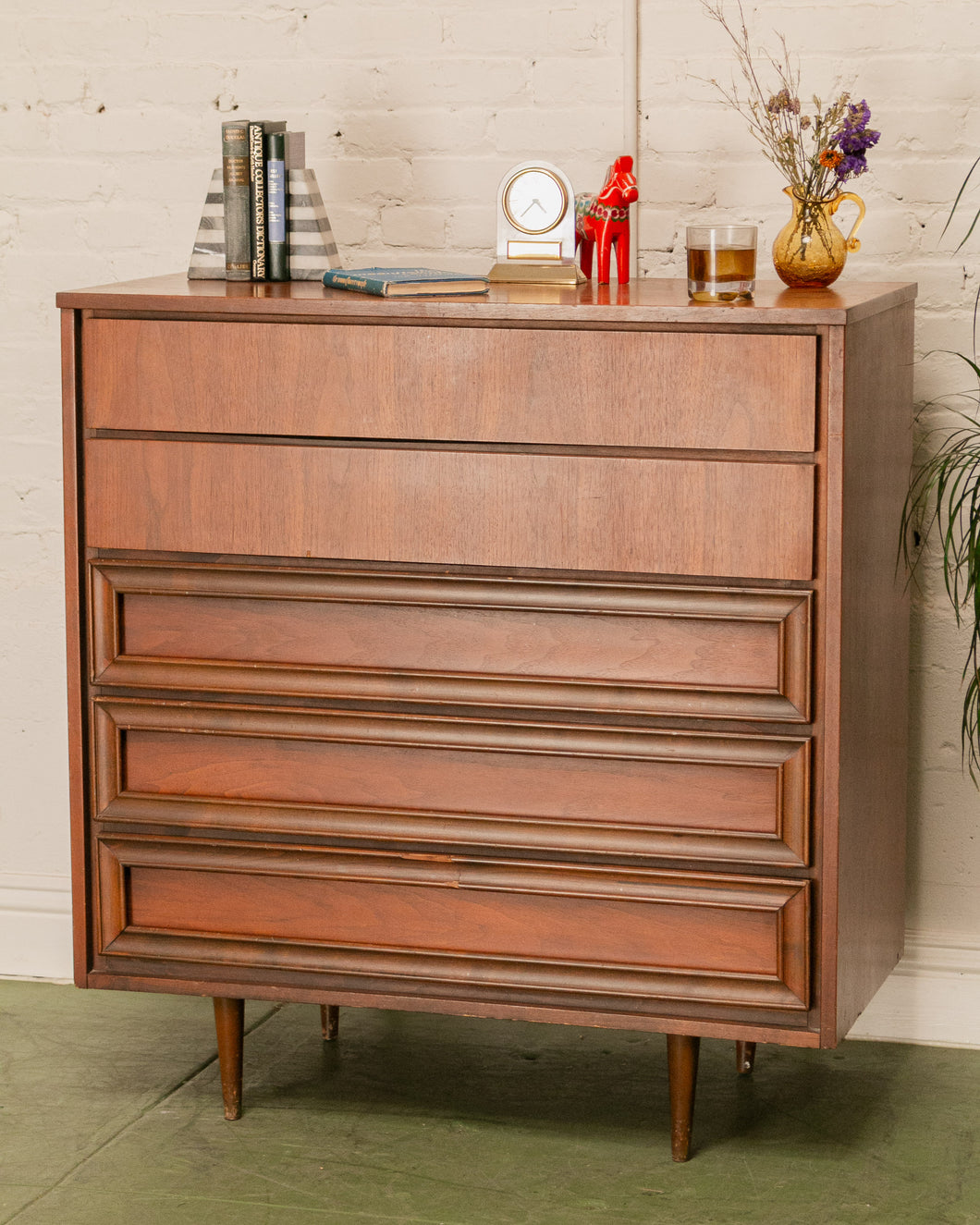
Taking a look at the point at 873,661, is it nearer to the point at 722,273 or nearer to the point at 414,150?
the point at 722,273

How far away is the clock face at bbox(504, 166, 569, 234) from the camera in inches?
95.5

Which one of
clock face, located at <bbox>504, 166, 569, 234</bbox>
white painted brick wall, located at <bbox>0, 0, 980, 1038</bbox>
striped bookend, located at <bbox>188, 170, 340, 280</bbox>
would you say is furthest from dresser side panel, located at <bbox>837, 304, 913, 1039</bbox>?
striped bookend, located at <bbox>188, 170, 340, 280</bbox>

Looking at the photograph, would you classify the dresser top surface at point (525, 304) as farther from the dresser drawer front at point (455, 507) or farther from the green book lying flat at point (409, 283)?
the dresser drawer front at point (455, 507)

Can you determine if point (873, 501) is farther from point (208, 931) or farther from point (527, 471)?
point (208, 931)

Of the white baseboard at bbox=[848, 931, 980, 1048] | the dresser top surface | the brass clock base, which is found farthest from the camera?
the white baseboard at bbox=[848, 931, 980, 1048]

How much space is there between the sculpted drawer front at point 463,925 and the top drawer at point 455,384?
0.59 m

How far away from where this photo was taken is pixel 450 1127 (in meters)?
2.46

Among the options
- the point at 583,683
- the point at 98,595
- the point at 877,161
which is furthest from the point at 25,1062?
the point at 877,161

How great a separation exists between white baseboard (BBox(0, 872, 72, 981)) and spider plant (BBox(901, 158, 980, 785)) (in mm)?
1684

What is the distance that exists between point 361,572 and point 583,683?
339 mm

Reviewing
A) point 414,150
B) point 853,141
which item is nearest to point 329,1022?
point 414,150

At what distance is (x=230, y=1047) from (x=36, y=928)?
807 mm

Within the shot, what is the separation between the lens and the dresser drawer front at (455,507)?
2076mm

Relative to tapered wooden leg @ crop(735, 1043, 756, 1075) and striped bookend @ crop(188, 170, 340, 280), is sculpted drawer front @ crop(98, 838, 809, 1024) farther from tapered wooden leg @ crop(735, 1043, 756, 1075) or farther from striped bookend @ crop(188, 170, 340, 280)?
striped bookend @ crop(188, 170, 340, 280)
